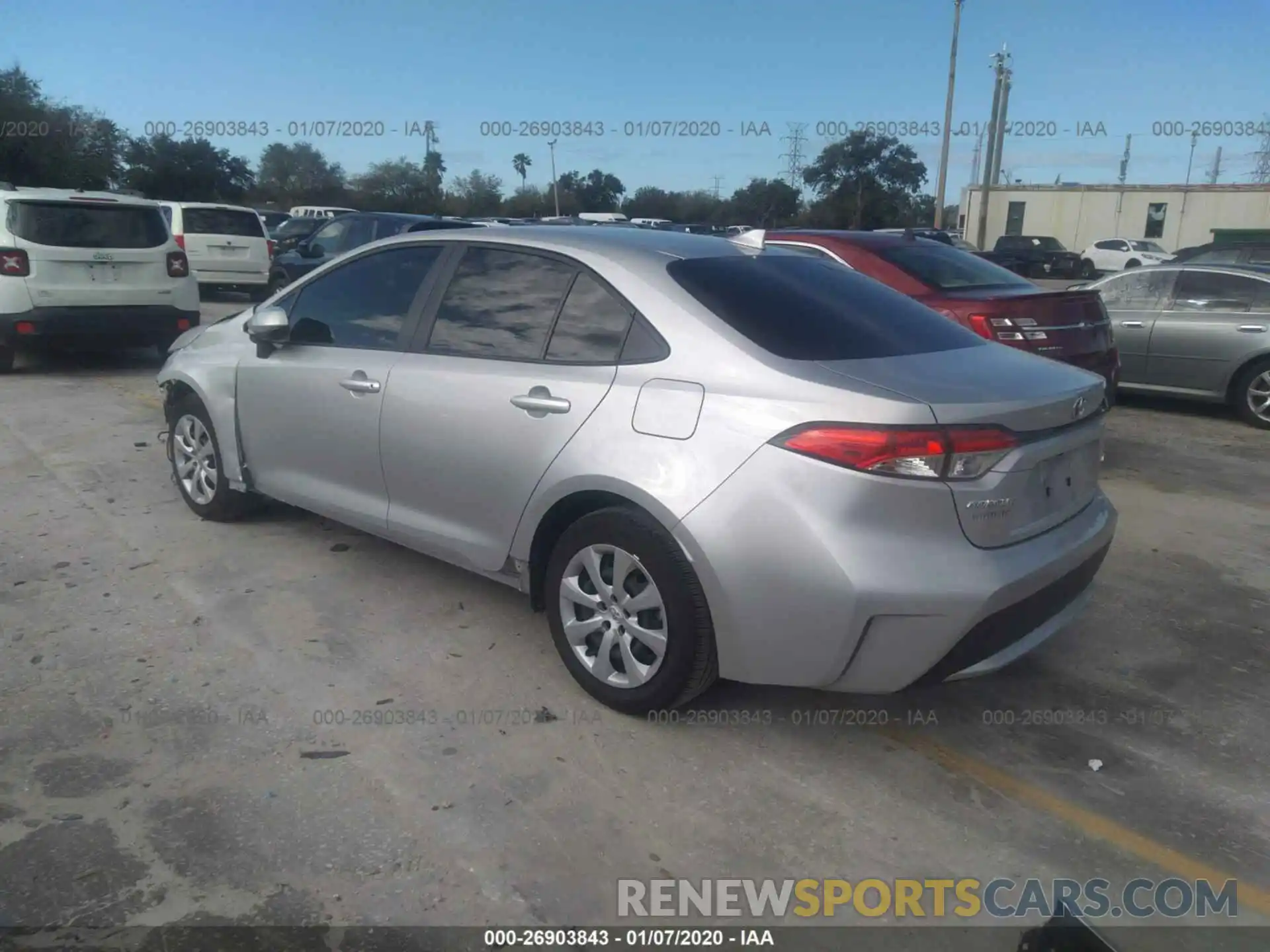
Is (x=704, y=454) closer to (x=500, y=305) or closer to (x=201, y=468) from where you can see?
(x=500, y=305)

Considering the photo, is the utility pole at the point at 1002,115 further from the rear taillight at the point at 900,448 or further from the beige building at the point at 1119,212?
the rear taillight at the point at 900,448

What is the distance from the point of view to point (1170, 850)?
278 centimetres

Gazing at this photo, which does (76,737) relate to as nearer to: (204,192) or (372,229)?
(372,229)

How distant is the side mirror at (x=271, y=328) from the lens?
4523mm

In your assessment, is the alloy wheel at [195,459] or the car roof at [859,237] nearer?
the alloy wheel at [195,459]

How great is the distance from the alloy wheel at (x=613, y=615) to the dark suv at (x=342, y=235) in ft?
30.6

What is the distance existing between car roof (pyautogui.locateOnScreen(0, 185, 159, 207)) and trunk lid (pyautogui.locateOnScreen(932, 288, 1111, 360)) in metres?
7.91

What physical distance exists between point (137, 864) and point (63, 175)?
3813 cm

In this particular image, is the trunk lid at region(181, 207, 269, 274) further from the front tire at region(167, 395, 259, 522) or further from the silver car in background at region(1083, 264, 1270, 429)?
the silver car in background at region(1083, 264, 1270, 429)

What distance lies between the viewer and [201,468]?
529 cm

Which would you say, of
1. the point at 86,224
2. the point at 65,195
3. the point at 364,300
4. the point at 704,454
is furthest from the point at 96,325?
the point at 704,454

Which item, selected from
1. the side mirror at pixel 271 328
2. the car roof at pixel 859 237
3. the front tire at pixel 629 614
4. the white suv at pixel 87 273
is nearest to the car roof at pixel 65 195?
the white suv at pixel 87 273

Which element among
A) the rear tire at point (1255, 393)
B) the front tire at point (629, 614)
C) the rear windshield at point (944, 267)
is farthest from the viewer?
the rear tire at point (1255, 393)

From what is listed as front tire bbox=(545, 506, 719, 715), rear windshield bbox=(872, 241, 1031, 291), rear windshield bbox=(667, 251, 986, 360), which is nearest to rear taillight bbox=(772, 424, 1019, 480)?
rear windshield bbox=(667, 251, 986, 360)
